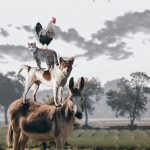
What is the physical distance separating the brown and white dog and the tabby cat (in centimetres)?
18

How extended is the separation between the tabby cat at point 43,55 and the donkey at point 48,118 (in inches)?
32.9

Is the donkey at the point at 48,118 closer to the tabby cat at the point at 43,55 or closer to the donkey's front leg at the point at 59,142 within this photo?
the donkey's front leg at the point at 59,142

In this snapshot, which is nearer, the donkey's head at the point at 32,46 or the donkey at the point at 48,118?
the donkey at the point at 48,118

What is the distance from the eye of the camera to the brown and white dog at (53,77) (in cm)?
672

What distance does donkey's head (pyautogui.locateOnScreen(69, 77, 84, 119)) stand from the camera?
6309 mm

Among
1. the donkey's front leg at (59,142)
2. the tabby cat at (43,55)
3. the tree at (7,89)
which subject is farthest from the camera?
the tree at (7,89)

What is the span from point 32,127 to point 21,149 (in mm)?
1037

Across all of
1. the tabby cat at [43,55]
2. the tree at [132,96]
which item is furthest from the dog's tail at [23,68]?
the tree at [132,96]

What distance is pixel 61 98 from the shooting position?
6941mm

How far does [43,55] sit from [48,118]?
4.28ft

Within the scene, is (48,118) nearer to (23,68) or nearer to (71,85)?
(71,85)

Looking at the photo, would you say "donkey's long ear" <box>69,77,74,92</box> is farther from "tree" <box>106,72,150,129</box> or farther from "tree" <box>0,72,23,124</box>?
"tree" <box>0,72,23,124</box>

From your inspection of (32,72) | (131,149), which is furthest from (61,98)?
(131,149)

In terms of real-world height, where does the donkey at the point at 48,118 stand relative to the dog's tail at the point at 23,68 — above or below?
below
